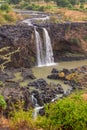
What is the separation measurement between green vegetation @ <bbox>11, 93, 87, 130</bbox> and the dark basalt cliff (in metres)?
24.2

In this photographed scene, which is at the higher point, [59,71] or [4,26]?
[4,26]

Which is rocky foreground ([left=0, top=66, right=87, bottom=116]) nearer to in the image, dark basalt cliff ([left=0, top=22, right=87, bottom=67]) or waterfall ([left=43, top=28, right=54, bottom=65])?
dark basalt cliff ([left=0, top=22, right=87, bottom=67])

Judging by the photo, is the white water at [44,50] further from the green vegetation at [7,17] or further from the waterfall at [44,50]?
the green vegetation at [7,17]

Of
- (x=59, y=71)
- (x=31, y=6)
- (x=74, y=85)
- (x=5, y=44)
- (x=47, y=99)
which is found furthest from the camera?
(x=31, y=6)

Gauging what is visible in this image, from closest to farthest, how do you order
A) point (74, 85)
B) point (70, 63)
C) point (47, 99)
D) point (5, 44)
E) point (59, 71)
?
point (47, 99), point (74, 85), point (59, 71), point (5, 44), point (70, 63)

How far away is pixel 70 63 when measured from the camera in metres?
40.1

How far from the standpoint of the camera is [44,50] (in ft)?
135

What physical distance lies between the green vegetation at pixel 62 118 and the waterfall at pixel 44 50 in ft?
85.7

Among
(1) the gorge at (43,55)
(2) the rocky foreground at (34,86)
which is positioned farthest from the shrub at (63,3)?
(2) the rocky foreground at (34,86)

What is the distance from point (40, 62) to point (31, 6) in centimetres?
2172

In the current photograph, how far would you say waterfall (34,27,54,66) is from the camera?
40.2 m

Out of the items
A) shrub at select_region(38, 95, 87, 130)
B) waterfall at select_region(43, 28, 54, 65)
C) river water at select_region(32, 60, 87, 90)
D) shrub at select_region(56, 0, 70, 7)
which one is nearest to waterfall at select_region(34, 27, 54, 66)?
waterfall at select_region(43, 28, 54, 65)

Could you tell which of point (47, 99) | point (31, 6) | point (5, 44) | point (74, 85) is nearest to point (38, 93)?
point (47, 99)

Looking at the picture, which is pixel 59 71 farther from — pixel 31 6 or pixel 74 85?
pixel 31 6
